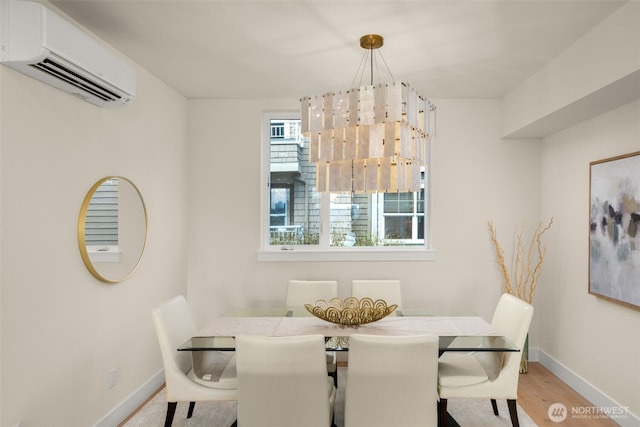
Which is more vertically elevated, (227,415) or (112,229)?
(112,229)

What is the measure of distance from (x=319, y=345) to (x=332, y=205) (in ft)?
7.56

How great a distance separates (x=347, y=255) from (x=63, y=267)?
2339 millimetres

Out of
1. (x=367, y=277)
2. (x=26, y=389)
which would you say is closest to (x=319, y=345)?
(x=26, y=389)

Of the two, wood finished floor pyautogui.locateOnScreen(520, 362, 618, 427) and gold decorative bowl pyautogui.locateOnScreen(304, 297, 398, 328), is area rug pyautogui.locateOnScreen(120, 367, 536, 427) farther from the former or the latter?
gold decorative bowl pyautogui.locateOnScreen(304, 297, 398, 328)

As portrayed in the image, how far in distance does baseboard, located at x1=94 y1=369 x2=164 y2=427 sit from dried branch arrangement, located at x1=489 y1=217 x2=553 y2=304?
3106mm

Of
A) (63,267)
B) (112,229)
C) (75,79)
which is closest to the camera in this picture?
(75,79)

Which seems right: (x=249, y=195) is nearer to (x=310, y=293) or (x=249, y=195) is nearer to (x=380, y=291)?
(x=310, y=293)

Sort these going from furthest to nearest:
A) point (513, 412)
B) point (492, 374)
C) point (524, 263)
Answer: point (524, 263)
point (492, 374)
point (513, 412)

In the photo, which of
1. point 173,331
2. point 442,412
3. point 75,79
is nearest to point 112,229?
point 173,331

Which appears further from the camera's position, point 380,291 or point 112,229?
point 380,291

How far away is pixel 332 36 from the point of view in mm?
2525

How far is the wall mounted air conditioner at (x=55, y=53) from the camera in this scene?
6.01ft

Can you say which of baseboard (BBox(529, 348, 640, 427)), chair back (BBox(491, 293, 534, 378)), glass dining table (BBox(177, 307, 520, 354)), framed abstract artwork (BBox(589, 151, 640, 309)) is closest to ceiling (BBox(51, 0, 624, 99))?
framed abstract artwork (BBox(589, 151, 640, 309))

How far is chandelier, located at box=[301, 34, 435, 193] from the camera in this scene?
7.04 feet
